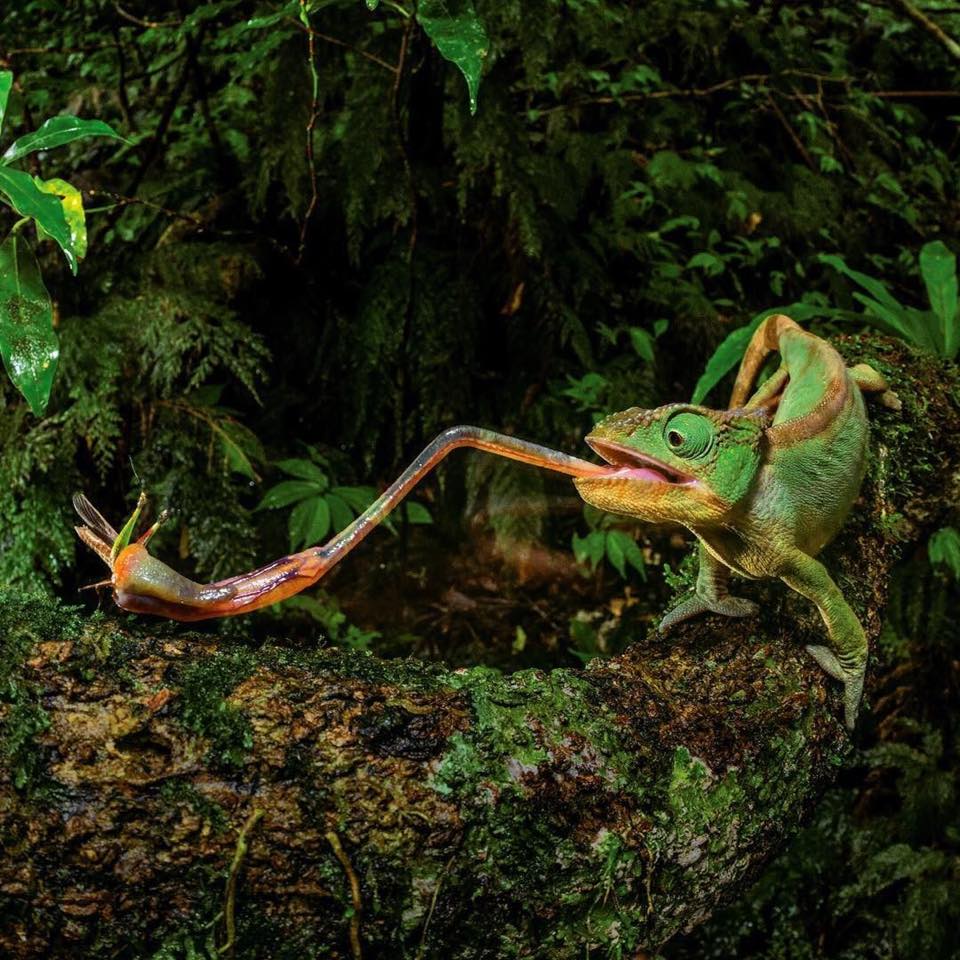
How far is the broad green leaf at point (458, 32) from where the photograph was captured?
2.05m

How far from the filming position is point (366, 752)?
1336 millimetres

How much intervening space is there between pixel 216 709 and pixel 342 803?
0.75ft

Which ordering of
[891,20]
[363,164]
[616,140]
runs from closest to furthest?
[363,164], [616,140], [891,20]

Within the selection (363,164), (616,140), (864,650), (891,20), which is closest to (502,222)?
(363,164)

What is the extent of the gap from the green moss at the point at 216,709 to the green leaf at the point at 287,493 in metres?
1.83

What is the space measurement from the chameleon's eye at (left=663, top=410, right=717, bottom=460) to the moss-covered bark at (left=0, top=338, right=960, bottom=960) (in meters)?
0.49

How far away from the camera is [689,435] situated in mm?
1842

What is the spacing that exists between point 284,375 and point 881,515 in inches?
95.0

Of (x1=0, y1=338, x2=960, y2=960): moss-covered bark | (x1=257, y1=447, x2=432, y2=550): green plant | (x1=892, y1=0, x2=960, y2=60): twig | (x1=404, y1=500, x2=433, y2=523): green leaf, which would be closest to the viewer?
(x1=0, y1=338, x2=960, y2=960): moss-covered bark

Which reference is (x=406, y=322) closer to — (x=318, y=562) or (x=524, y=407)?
(x=524, y=407)

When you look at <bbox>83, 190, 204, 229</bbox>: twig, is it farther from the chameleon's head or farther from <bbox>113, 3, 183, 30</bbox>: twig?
the chameleon's head

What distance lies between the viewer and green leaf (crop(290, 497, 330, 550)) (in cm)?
308

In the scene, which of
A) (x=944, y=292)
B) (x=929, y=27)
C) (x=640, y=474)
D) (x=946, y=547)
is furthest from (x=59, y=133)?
(x=929, y=27)

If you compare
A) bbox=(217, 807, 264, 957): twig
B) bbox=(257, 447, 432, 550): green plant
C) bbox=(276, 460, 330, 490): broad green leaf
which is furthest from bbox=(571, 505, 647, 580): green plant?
bbox=(217, 807, 264, 957): twig
